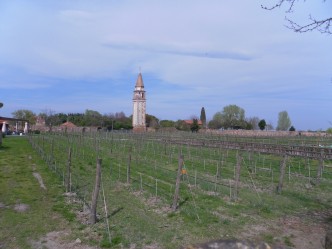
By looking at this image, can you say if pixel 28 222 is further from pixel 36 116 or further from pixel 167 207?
pixel 36 116

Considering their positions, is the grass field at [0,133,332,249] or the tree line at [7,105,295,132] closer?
the grass field at [0,133,332,249]

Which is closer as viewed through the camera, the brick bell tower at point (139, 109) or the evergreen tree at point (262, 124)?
the brick bell tower at point (139, 109)

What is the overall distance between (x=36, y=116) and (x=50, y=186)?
115978mm

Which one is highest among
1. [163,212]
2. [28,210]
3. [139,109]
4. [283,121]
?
[139,109]

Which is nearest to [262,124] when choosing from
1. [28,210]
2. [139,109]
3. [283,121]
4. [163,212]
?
[283,121]

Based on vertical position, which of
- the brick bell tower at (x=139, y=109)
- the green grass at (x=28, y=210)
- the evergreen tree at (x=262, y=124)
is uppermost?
the brick bell tower at (x=139, y=109)

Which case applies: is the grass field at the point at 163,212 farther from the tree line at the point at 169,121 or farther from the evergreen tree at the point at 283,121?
the evergreen tree at the point at 283,121

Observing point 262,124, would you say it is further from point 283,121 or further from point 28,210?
point 28,210

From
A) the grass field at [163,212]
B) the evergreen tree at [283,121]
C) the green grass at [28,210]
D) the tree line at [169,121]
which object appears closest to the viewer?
the grass field at [163,212]

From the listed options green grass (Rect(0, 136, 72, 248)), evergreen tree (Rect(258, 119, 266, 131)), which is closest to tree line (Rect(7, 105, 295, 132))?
evergreen tree (Rect(258, 119, 266, 131))

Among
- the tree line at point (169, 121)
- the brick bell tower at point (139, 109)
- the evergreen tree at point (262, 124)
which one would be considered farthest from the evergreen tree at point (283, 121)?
the brick bell tower at point (139, 109)

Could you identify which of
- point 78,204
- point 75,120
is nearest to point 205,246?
point 78,204

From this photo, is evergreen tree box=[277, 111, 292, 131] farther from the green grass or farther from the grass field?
the green grass

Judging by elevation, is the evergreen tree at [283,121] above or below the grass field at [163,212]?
above
